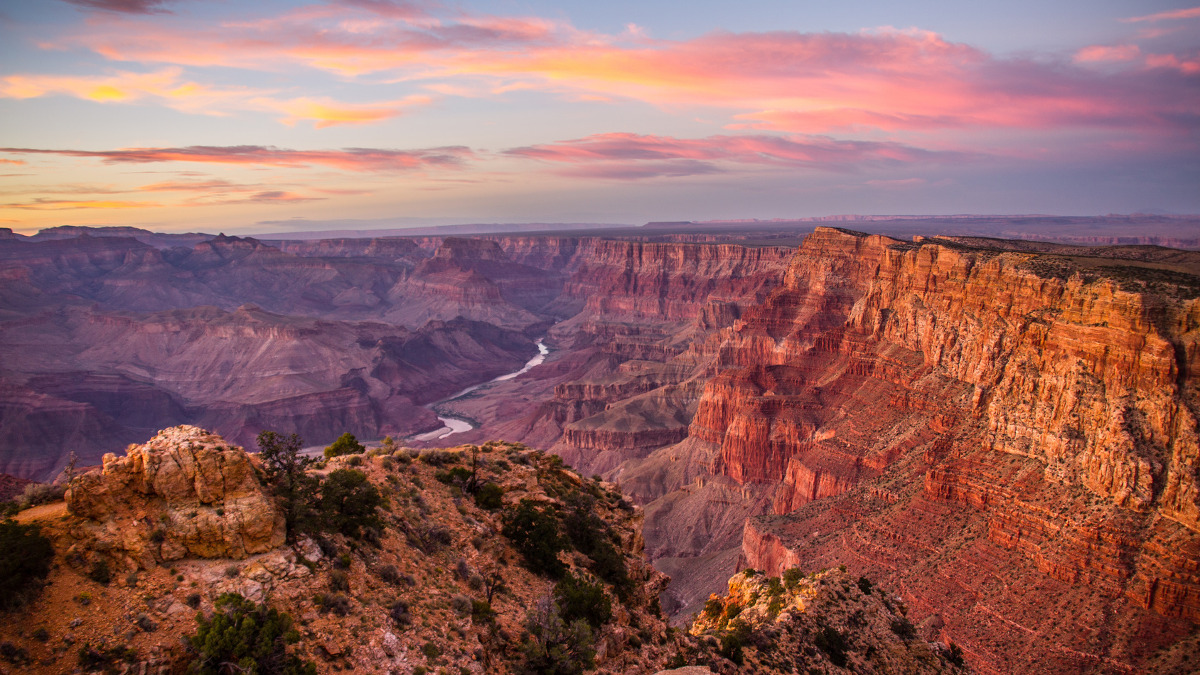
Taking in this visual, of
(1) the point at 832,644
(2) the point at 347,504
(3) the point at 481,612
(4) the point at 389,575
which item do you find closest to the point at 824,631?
(1) the point at 832,644

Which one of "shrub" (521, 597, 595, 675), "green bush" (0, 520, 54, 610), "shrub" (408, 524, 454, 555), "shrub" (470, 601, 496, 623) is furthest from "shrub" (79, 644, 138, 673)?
"shrub" (521, 597, 595, 675)

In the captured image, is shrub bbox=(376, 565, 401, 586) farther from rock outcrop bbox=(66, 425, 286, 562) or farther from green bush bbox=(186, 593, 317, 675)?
green bush bbox=(186, 593, 317, 675)

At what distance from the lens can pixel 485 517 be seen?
24.8 m

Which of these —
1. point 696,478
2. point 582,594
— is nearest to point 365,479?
point 582,594

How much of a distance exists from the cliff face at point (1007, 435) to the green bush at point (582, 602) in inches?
1273

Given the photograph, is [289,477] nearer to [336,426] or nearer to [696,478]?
[696,478]

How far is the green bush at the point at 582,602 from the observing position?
21.4 meters

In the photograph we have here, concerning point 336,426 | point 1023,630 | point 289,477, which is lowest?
point 336,426

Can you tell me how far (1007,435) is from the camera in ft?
178

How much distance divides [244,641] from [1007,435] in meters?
56.4

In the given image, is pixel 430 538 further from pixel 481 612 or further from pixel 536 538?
pixel 536 538

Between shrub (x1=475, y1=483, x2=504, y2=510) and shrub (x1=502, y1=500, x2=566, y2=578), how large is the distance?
0.54 metres

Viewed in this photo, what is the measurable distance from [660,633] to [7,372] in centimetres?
18075

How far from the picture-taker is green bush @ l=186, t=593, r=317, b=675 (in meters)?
13.9
